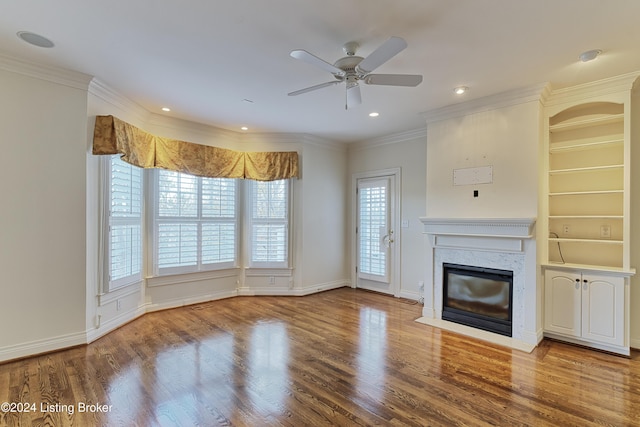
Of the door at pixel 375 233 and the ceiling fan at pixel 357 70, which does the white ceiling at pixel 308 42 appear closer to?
the ceiling fan at pixel 357 70

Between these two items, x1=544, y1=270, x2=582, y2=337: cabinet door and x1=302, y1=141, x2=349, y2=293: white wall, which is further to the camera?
x1=302, y1=141, x2=349, y2=293: white wall

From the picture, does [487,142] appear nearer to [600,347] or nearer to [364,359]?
[600,347]

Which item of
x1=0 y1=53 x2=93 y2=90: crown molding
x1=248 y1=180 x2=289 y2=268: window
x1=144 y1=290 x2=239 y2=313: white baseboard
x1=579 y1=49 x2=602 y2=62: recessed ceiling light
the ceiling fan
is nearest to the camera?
the ceiling fan

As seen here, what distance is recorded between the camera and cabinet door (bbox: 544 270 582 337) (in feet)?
11.1

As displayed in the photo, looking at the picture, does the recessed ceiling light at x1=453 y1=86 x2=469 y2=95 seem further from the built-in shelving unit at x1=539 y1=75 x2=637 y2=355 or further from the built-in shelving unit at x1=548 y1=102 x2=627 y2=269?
the built-in shelving unit at x1=548 y1=102 x2=627 y2=269

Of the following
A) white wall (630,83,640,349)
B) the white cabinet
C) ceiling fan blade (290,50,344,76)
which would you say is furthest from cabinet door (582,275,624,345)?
ceiling fan blade (290,50,344,76)

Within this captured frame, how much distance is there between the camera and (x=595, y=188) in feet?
11.5

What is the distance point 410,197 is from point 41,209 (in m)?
4.71

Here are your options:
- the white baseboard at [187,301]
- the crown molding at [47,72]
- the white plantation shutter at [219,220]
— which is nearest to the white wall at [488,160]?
the white plantation shutter at [219,220]

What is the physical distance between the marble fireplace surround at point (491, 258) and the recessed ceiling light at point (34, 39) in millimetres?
4149

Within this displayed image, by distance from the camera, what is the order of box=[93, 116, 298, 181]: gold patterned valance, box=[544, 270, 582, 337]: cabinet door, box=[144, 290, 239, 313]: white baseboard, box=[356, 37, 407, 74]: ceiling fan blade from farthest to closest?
box=[144, 290, 239, 313]: white baseboard
box=[93, 116, 298, 181]: gold patterned valance
box=[544, 270, 582, 337]: cabinet door
box=[356, 37, 407, 74]: ceiling fan blade

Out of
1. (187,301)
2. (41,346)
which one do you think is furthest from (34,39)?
(187,301)

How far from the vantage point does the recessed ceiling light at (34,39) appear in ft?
8.32

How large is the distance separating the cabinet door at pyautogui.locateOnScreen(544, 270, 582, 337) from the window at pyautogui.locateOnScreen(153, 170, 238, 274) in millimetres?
4286
